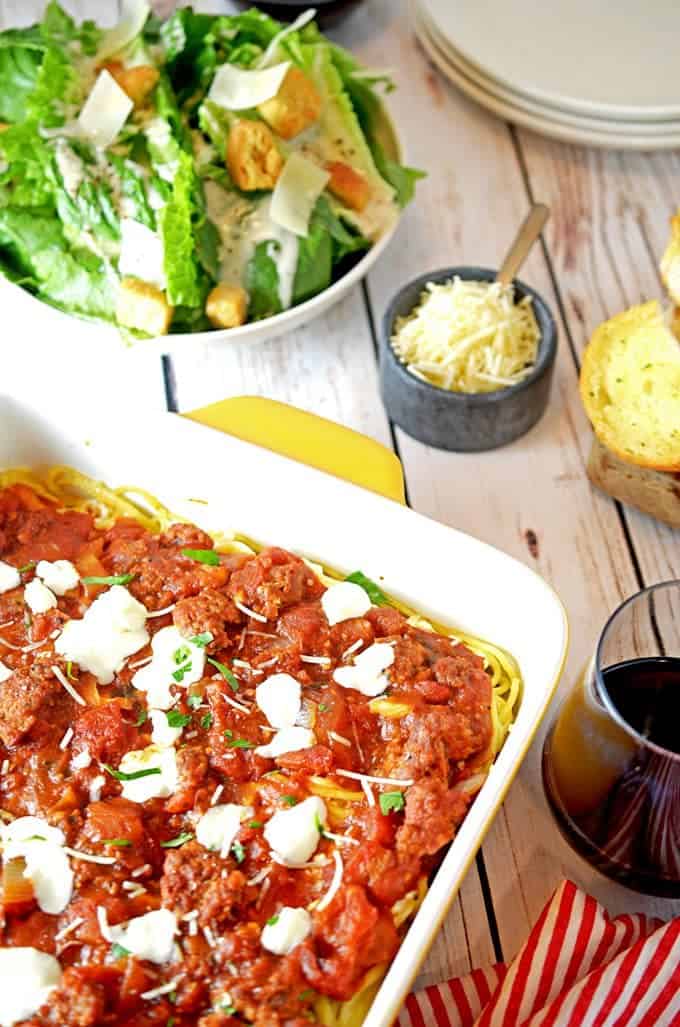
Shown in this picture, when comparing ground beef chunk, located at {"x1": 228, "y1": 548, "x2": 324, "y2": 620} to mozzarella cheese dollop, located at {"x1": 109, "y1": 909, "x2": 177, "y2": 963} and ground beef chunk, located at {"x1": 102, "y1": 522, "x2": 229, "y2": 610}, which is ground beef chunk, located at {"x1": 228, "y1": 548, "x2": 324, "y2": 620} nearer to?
ground beef chunk, located at {"x1": 102, "y1": 522, "x2": 229, "y2": 610}

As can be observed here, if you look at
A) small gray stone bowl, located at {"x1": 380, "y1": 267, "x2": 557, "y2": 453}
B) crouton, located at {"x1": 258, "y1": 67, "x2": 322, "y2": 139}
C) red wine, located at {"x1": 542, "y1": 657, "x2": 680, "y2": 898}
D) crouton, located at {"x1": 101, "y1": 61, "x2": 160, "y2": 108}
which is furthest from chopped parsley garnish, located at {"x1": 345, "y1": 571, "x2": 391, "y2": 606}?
crouton, located at {"x1": 101, "y1": 61, "x2": 160, "y2": 108}

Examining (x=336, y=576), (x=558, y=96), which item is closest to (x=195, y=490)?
(x=336, y=576)

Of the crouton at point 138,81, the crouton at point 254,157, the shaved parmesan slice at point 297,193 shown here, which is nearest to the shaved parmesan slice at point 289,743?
the shaved parmesan slice at point 297,193

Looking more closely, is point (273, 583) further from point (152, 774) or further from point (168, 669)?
point (152, 774)

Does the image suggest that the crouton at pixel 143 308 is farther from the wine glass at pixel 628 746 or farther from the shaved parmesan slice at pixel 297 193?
the wine glass at pixel 628 746

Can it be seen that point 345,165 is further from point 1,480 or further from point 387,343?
point 1,480

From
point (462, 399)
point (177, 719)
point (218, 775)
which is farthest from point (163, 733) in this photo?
point (462, 399)
